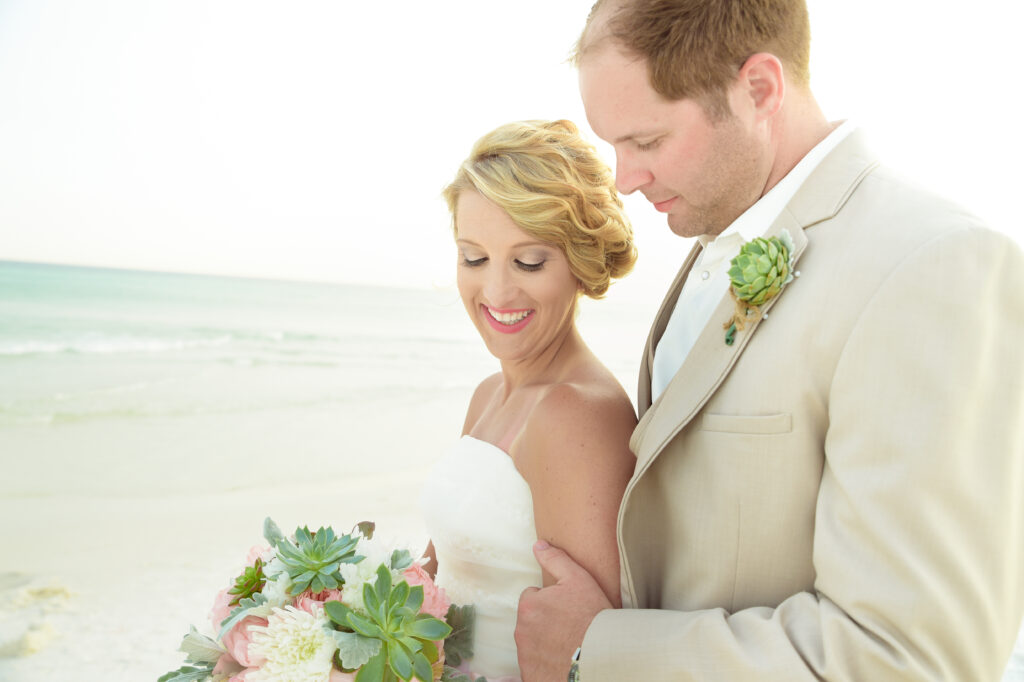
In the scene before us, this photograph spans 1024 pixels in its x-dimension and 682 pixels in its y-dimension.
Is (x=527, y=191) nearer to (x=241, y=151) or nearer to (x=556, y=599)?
(x=556, y=599)

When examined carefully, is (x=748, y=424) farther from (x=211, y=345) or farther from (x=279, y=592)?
(x=211, y=345)

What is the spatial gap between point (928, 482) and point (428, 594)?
52.7 inches

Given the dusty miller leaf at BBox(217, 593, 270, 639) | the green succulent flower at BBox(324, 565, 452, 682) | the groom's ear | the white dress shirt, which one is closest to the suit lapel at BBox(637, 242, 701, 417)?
the white dress shirt

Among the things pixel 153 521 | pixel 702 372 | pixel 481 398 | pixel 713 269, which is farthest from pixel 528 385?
pixel 153 521

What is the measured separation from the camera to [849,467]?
171 cm

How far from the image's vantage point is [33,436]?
13.8 metres

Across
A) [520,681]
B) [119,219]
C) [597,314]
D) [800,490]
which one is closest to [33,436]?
[520,681]

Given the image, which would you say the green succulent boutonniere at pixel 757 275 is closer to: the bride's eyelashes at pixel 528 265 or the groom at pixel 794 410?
the groom at pixel 794 410

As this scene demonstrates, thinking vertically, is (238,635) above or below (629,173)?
below

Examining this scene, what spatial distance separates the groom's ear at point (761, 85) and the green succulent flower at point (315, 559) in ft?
5.20

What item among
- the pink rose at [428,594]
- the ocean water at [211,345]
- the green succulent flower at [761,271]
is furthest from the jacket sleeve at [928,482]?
the ocean water at [211,345]

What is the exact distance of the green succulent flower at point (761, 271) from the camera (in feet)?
6.39

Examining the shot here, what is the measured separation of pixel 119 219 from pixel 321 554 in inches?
1295

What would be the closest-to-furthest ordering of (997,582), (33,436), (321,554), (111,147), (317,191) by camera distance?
(997,582) < (321,554) < (33,436) < (111,147) < (317,191)
